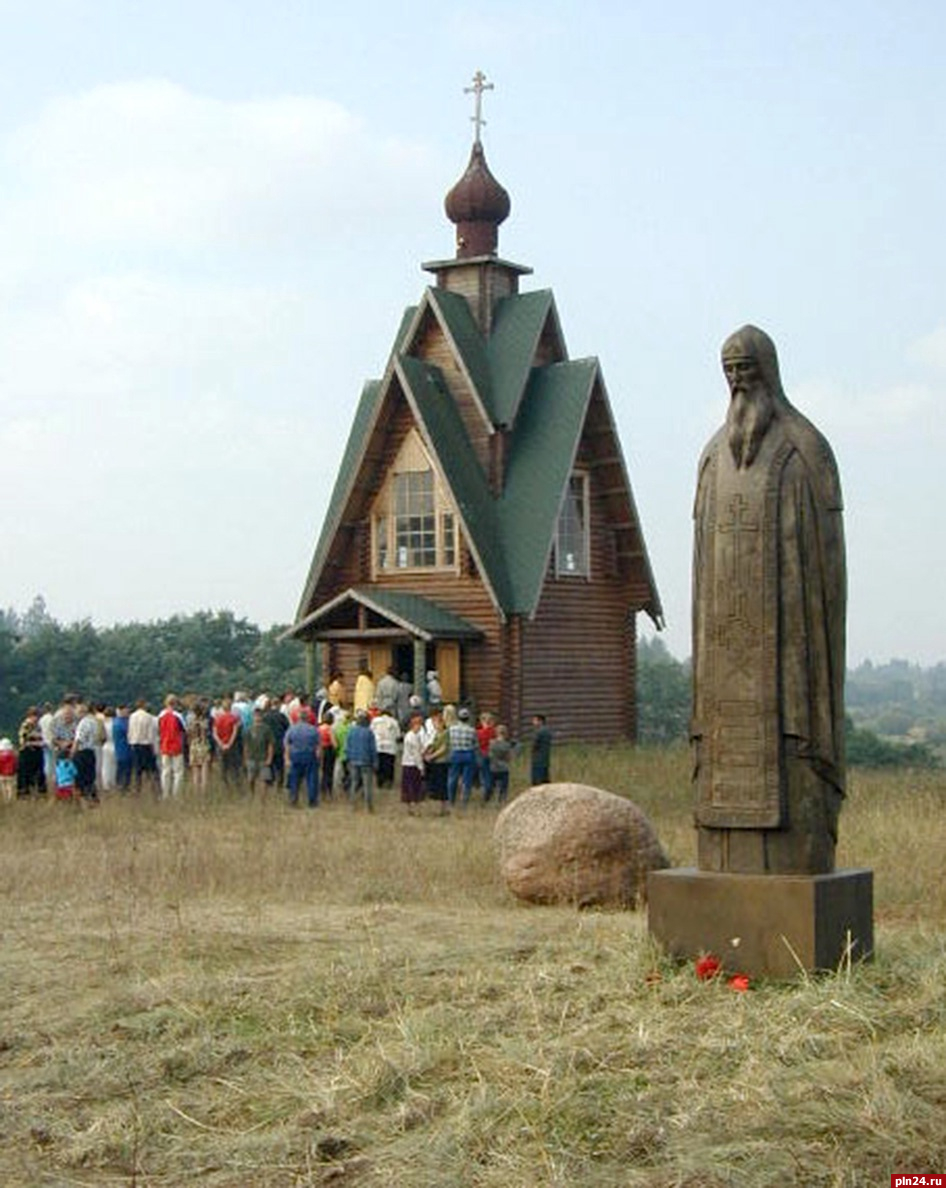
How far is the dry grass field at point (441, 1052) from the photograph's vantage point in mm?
6941

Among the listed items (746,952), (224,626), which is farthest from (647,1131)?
(224,626)

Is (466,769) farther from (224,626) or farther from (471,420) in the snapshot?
(224,626)

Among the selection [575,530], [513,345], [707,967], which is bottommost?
[707,967]

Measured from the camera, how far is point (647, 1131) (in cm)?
707

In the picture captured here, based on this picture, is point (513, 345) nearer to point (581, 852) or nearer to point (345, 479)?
point (345, 479)

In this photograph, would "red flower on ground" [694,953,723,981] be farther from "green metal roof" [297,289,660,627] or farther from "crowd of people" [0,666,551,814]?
"green metal roof" [297,289,660,627]

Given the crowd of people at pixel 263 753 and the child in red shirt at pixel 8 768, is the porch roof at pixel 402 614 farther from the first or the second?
the child in red shirt at pixel 8 768

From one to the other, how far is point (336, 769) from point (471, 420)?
426 inches

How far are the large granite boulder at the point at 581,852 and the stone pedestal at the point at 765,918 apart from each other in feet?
13.5

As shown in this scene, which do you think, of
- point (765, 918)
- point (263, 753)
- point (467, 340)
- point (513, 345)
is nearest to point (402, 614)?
point (467, 340)

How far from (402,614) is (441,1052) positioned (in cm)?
2498

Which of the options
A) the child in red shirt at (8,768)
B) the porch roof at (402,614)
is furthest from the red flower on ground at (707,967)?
the porch roof at (402,614)

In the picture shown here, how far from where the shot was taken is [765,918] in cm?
942

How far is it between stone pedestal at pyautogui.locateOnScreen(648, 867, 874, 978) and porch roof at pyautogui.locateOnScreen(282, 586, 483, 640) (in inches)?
894
